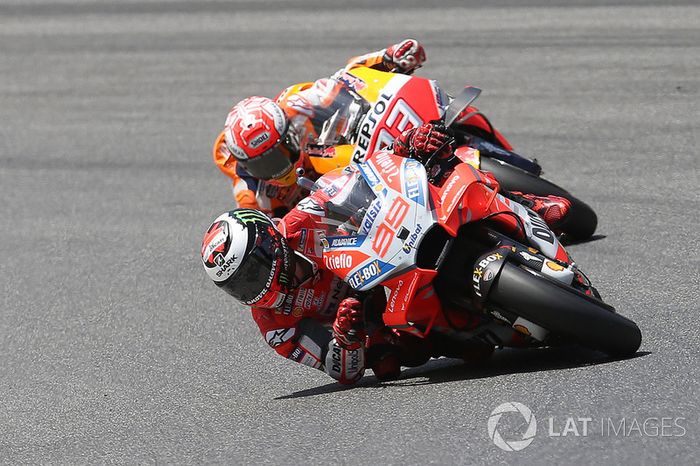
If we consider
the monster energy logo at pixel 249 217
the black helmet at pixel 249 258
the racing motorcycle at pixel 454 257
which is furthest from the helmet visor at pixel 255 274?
the racing motorcycle at pixel 454 257

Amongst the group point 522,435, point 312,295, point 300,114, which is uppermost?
point 522,435

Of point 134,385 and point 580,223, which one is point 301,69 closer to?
point 580,223

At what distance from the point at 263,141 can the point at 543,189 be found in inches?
71.4

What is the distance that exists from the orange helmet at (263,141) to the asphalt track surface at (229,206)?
99 centimetres

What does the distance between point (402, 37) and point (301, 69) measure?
1.41 m

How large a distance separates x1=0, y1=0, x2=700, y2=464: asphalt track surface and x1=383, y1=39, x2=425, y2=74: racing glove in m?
1.78

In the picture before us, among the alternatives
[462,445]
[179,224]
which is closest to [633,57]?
[179,224]

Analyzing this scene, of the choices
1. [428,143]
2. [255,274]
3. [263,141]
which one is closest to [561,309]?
[428,143]

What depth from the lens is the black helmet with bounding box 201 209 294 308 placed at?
5.50m

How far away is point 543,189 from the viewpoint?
7457 millimetres

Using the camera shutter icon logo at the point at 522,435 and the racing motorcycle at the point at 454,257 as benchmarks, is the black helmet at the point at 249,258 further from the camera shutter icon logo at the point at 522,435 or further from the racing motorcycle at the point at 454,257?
the camera shutter icon logo at the point at 522,435

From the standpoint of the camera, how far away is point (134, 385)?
664cm

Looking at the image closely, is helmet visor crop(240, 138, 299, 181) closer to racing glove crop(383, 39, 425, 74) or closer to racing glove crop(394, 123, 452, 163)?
racing glove crop(383, 39, 425, 74)

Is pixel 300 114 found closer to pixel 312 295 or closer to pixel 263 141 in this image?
pixel 263 141
